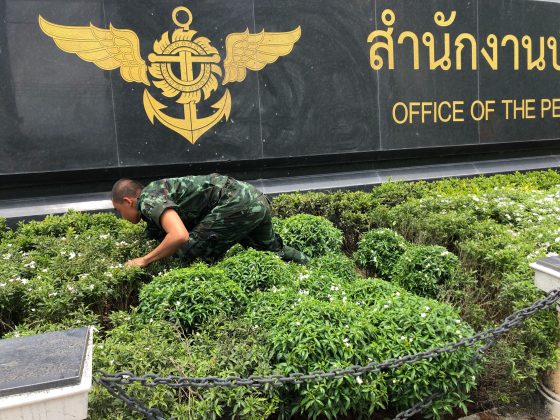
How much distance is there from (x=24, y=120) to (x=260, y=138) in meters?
2.63

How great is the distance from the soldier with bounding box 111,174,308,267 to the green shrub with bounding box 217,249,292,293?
1.26ft

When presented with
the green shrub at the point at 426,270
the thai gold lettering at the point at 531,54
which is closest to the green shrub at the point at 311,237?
the green shrub at the point at 426,270

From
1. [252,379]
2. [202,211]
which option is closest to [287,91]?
[202,211]

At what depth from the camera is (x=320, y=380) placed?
7.18 ft

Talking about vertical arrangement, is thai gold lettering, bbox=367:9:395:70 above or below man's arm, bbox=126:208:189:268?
above

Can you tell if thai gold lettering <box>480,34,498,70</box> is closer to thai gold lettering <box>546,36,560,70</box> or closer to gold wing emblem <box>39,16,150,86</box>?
thai gold lettering <box>546,36,560,70</box>

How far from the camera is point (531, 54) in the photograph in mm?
7734

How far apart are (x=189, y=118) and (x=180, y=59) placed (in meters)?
0.67

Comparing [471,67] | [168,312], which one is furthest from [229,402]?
[471,67]

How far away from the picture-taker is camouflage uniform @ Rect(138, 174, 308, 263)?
3.70 metres

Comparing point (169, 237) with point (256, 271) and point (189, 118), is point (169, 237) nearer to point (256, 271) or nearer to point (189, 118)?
point (256, 271)

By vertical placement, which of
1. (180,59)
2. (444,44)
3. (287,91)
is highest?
(444,44)

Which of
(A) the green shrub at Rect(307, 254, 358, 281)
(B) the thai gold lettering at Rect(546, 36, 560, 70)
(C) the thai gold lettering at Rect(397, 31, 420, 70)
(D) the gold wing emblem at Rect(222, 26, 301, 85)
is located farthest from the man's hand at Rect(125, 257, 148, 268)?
(B) the thai gold lettering at Rect(546, 36, 560, 70)

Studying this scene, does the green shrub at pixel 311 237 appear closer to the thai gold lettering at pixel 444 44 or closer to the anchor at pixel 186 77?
the anchor at pixel 186 77
